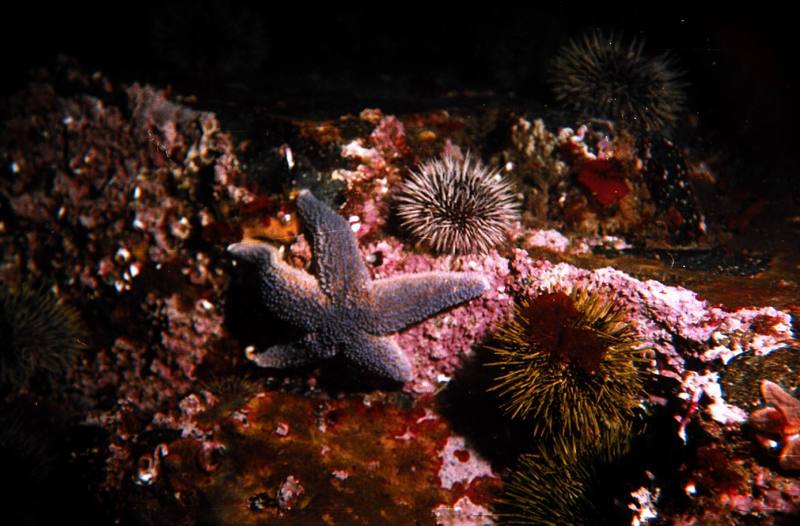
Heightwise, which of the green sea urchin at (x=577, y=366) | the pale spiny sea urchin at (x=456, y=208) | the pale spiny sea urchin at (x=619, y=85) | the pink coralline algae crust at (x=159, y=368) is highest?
the pale spiny sea urchin at (x=619, y=85)

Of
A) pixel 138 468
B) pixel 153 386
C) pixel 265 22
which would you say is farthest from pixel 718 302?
pixel 265 22

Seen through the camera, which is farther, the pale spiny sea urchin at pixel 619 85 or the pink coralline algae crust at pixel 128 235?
the pale spiny sea urchin at pixel 619 85

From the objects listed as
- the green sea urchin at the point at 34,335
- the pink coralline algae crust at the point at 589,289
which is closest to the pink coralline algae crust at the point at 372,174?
the pink coralline algae crust at the point at 589,289

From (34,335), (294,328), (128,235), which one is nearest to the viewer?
(294,328)

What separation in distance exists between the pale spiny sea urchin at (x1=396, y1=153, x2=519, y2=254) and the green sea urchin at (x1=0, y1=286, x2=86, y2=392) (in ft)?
12.5

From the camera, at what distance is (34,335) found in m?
4.50

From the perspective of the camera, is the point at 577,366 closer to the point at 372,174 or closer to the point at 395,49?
the point at 372,174

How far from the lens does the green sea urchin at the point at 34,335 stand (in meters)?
4.41

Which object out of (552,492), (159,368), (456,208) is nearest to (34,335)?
(159,368)

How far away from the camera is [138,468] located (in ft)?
11.9

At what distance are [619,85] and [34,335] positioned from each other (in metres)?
6.99

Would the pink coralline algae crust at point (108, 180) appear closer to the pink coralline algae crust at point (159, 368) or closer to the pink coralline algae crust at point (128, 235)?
the pink coralline algae crust at point (128, 235)

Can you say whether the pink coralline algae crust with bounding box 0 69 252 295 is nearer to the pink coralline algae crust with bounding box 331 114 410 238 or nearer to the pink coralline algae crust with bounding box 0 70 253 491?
the pink coralline algae crust with bounding box 0 70 253 491

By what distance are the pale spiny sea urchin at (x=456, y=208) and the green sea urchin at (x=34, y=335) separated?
3.82 metres
